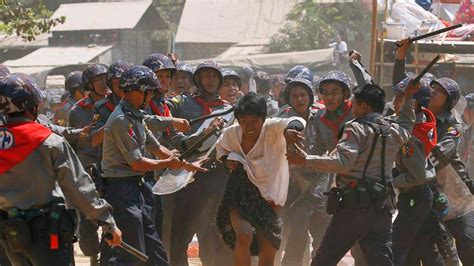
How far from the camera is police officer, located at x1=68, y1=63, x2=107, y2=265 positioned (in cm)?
833

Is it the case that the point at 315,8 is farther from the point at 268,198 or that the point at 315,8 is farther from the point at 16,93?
the point at 16,93

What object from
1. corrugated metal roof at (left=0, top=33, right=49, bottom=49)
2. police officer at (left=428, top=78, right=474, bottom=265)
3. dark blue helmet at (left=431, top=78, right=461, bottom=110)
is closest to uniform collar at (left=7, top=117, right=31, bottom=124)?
police officer at (left=428, top=78, right=474, bottom=265)

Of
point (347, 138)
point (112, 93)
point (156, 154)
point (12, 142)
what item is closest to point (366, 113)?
point (347, 138)

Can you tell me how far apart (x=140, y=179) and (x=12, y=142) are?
5.85 ft

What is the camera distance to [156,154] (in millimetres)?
7520

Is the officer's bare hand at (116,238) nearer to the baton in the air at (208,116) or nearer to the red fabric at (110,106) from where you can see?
the red fabric at (110,106)

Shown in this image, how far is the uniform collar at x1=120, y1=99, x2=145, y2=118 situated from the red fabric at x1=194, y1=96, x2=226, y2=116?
1741mm

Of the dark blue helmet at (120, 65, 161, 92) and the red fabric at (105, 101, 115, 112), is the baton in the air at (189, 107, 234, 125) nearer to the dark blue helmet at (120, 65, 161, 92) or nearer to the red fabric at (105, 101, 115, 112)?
the red fabric at (105, 101, 115, 112)

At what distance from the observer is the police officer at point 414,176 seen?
7.73 m

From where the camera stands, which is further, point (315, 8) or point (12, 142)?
point (315, 8)

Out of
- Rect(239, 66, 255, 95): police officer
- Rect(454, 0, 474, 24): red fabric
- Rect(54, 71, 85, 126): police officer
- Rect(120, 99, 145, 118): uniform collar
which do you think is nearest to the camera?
Rect(120, 99, 145, 118): uniform collar

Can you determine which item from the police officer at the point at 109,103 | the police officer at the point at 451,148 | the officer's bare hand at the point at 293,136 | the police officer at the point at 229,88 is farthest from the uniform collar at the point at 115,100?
the police officer at the point at 451,148

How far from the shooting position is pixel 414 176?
7.73m

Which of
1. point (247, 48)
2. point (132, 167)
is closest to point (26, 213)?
point (132, 167)
